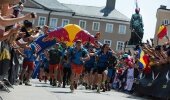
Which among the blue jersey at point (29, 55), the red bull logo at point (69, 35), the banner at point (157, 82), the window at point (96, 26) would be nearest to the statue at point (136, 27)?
the red bull logo at point (69, 35)

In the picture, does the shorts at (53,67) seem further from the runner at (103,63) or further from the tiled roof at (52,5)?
the tiled roof at (52,5)

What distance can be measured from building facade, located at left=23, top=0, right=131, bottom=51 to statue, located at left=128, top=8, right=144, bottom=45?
4882 centimetres

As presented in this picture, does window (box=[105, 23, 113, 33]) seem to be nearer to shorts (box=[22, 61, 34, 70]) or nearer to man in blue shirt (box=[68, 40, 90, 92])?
man in blue shirt (box=[68, 40, 90, 92])

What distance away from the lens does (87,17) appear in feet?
289

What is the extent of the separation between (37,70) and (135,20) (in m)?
7.81

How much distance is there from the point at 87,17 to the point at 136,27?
54.5 meters

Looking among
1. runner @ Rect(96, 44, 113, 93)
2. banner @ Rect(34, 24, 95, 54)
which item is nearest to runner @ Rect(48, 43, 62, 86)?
runner @ Rect(96, 44, 113, 93)

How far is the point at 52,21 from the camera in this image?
86.2m

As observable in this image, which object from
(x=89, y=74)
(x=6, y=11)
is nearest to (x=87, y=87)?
(x=89, y=74)

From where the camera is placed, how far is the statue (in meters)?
33.2

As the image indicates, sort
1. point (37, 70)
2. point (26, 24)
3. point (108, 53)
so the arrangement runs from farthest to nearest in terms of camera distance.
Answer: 1. point (37, 70)
2. point (108, 53)
3. point (26, 24)

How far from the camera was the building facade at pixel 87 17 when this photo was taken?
8369 centimetres

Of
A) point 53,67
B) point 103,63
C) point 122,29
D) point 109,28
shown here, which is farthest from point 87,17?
point 103,63

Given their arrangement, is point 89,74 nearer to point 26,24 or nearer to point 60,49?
point 60,49
